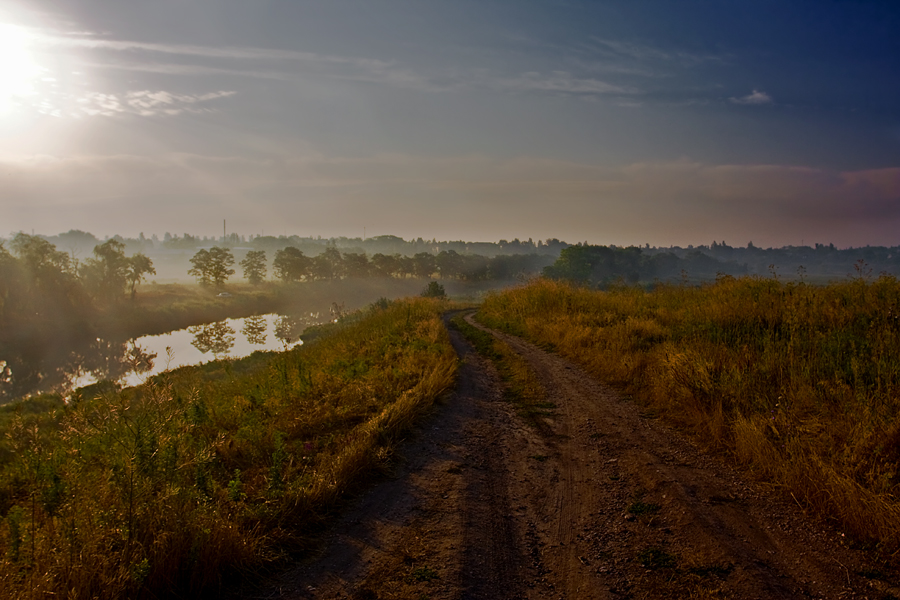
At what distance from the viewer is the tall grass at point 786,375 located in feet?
13.8

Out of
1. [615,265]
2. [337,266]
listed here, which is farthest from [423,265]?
[615,265]

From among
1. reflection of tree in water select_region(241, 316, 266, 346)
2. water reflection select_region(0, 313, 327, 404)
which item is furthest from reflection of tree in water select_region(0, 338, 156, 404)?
reflection of tree in water select_region(241, 316, 266, 346)

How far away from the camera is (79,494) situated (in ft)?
13.0

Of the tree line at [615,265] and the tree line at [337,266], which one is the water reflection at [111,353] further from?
the tree line at [615,265]

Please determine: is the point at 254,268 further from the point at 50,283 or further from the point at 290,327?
the point at 290,327

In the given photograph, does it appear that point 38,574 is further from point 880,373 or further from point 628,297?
point 628,297

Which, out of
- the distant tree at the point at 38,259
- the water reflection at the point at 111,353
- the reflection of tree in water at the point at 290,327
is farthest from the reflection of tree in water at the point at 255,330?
the distant tree at the point at 38,259

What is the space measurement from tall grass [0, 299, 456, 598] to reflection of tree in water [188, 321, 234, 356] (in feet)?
114

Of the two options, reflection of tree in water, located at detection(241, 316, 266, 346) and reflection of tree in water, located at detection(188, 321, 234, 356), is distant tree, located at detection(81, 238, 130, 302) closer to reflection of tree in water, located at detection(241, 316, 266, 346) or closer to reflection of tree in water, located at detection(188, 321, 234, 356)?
reflection of tree in water, located at detection(188, 321, 234, 356)

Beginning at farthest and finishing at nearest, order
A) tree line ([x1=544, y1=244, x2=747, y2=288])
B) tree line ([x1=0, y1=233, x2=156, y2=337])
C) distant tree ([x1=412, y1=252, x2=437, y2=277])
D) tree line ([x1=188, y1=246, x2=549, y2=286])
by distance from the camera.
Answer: distant tree ([x1=412, y1=252, x2=437, y2=277]) < tree line ([x1=544, y1=244, x2=747, y2=288]) < tree line ([x1=188, y1=246, x2=549, y2=286]) < tree line ([x1=0, y1=233, x2=156, y2=337])

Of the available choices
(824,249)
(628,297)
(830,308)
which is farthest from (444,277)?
(830,308)

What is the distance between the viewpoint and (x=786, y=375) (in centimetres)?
644

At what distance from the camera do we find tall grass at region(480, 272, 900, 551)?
13.8ft

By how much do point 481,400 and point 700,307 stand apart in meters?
6.82
